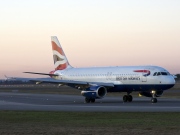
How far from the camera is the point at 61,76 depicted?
60.1 meters

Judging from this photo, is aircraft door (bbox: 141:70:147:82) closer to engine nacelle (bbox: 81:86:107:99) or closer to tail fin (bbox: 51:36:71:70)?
engine nacelle (bbox: 81:86:107:99)

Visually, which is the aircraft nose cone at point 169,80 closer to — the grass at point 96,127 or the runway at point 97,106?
the runway at point 97,106

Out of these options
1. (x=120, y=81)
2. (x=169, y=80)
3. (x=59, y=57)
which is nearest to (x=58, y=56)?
(x=59, y=57)

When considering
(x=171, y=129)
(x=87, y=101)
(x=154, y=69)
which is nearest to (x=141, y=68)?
(x=154, y=69)

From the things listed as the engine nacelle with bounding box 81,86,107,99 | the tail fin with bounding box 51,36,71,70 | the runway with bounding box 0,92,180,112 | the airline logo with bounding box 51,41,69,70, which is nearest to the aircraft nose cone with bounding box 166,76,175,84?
the runway with bounding box 0,92,180,112

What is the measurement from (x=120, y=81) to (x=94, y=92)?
305 centimetres

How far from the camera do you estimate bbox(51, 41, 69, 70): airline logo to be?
61.6 meters

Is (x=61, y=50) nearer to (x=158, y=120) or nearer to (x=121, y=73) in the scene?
(x=121, y=73)

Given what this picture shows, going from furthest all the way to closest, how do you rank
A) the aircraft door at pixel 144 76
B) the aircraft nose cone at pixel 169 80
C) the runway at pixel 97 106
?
the aircraft door at pixel 144 76 → the aircraft nose cone at pixel 169 80 → the runway at pixel 97 106

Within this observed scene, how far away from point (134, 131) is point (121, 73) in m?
30.4

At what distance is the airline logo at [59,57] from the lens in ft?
202

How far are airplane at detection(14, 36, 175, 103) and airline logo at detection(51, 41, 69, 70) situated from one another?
2.76 meters

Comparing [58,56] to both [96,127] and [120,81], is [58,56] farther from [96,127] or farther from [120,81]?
[96,127]

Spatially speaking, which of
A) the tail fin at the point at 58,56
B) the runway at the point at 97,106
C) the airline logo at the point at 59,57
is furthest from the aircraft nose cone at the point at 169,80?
the airline logo at the point at 59,57
